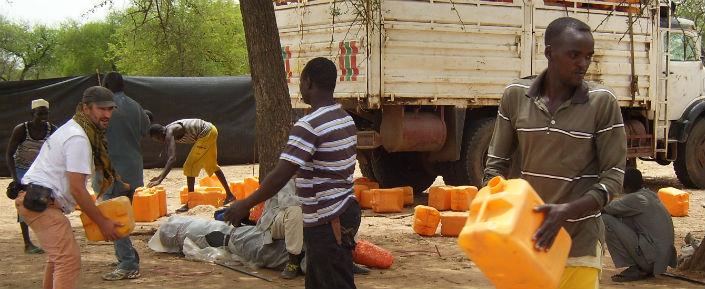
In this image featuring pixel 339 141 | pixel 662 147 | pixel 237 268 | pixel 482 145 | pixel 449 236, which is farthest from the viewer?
pixel 662 147

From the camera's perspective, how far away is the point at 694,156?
14.1 meters

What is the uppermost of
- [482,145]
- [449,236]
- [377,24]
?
[377,24]

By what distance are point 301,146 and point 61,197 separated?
5.29 feet

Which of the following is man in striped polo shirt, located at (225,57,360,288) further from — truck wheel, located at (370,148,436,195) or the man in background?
truck wheel, located at (370,148,436,195)

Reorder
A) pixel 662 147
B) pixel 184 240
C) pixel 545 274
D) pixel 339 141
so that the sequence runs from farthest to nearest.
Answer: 1. pixel 662 147
2. pixel 184 240
3. pixel 339 141
4. pixel 545 274

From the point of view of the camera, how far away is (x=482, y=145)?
1202 centimetres

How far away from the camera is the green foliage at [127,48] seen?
28.0 meters

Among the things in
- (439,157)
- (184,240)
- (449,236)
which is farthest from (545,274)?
(439,157)

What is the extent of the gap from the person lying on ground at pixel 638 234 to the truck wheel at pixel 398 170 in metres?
5.86

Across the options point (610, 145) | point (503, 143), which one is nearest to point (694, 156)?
point (503, 143)

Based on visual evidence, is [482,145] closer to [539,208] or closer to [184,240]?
[184,240]

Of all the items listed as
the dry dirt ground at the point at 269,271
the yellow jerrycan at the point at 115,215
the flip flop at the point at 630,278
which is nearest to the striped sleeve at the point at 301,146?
the yellow jerrycan at the point at 115,215

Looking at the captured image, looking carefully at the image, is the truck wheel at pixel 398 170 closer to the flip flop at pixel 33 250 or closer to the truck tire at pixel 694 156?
the truck tire at pixel 694 156

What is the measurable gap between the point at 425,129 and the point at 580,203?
806cm
